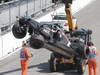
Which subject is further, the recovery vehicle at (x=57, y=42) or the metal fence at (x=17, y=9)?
the metal fence at (x=17, y=9)

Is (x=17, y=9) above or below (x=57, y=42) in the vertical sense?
above

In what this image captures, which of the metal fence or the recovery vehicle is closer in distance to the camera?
the recovery vehicle

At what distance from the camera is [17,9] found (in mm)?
26734

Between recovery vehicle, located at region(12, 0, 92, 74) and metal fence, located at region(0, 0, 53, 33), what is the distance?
5.33 m

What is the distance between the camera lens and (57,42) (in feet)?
55.6

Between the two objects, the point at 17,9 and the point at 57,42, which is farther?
the point at 17,9

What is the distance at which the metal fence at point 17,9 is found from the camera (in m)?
23.9

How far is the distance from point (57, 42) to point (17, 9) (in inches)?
408

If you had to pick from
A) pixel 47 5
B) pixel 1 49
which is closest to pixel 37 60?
pixel 1 49

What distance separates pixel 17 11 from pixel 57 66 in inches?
356

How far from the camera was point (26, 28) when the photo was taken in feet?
53.0

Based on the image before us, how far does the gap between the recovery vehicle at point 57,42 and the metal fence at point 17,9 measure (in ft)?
17.5

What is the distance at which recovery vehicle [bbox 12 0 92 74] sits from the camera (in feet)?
52.0

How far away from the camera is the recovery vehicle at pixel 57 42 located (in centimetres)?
1586
